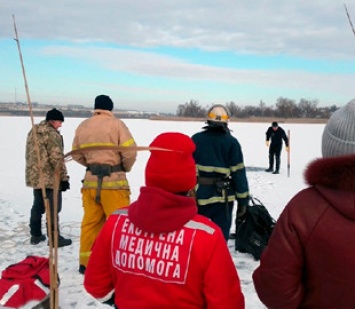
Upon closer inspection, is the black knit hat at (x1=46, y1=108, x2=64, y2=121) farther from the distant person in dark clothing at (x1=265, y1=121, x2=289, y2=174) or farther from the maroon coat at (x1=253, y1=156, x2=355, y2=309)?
the distant person in dark clothing at (x1=265, y1=121, x2=289, y2=174)

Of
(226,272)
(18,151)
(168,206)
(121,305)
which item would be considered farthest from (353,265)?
(18,151)

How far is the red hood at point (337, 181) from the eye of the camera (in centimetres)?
140

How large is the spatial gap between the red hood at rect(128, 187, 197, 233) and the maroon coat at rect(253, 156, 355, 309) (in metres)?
0.38

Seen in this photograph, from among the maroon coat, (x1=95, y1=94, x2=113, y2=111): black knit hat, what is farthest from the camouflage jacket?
the maroon coat

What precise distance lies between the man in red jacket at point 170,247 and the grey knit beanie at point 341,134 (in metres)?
0.58

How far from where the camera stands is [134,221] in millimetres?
1775

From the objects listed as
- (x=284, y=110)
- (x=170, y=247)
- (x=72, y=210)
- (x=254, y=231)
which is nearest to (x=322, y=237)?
(x=170, y=247)

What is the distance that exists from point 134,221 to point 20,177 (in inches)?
396

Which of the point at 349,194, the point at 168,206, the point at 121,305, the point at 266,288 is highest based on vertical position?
the point at 349,194

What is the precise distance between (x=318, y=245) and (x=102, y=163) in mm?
2987

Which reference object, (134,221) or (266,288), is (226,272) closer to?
(266,288)

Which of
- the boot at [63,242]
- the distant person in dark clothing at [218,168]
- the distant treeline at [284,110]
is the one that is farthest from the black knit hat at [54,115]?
the distant treeline at [284,110]

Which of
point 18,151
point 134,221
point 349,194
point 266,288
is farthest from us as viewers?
point 18,151

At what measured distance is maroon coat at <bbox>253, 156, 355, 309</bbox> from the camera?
1.42 meters
